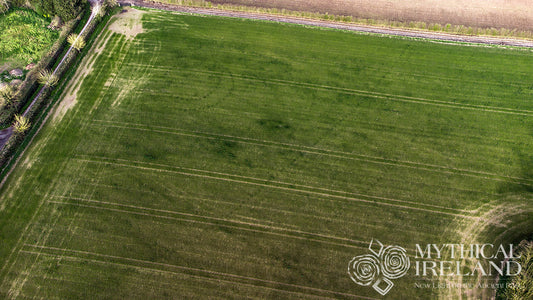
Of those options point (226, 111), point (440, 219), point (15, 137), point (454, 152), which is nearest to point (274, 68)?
point (226, 111)

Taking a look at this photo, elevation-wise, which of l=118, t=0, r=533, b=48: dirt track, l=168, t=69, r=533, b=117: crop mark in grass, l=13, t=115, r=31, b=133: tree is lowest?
l=13, t=115, r=31, b=133: tree

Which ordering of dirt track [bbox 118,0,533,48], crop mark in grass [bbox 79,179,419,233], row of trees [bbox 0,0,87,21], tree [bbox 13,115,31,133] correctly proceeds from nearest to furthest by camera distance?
crop mark in grass [bbox 79,179,419,233]
tree [bbox 13,115,31,133]
dirt track [bbox 118,0,533,48]
row of trees [bbox 0,0,87,21]

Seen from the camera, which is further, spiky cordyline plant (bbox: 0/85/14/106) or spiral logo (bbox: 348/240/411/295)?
spiky cordyline plant (bbox: 0/85/14/106)

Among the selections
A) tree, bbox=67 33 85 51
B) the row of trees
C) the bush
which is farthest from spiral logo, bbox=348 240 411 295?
the row of trees

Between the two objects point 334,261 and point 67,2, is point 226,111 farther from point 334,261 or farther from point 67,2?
point 67,2

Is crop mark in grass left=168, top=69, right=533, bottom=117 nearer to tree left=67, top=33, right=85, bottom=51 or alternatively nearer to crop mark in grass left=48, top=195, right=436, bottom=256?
tree left=67, top=33, right=85, bottom=51

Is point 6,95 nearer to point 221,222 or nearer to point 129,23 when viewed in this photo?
point 129,23
